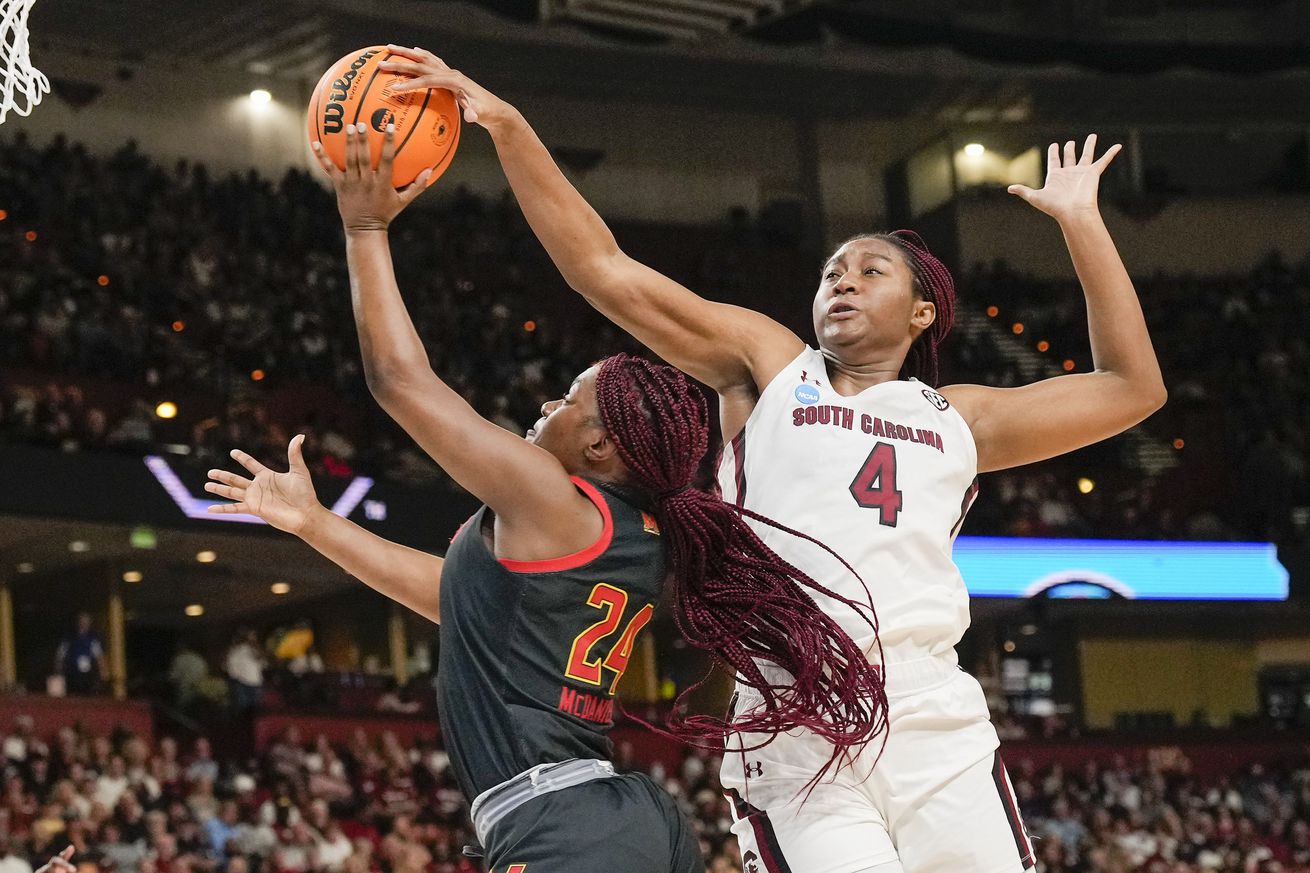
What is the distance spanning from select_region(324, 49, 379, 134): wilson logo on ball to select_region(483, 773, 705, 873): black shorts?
1456 mm

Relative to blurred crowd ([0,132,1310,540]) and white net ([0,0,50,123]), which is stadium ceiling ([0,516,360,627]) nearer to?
blurred crowd ([0,132,1310,540])

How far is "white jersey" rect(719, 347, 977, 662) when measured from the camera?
12.3 ft

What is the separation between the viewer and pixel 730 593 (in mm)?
3590

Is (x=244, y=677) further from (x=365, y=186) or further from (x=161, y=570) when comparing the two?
(x=365, y=186)

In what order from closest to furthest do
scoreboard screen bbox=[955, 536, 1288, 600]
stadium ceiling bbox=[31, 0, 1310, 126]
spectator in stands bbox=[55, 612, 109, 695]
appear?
1. spectator in stands bbox=[55, 612, 109, 695]
2. scoreboard screen bbox=[955, 536, 1288, 600]
3. stadium ceiling bbox=[31, 0, 1310, 126]

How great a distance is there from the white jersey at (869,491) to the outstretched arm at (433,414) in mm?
620

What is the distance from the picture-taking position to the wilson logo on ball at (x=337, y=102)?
143 inches

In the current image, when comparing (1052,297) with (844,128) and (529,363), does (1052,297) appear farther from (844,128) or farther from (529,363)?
(529,363)

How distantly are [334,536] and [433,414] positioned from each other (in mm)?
826

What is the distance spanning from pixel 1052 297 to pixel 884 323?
23042 mm

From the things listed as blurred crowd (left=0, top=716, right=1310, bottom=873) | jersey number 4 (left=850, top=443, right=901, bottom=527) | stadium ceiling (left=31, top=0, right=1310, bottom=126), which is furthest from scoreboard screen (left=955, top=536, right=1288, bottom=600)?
jersey number 4 (left=850, top=443, right=901, bottom=527)

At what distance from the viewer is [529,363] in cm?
2183

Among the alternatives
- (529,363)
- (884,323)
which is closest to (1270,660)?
(529,363)

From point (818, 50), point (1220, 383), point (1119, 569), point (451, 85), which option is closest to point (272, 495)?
point (451, 85)
